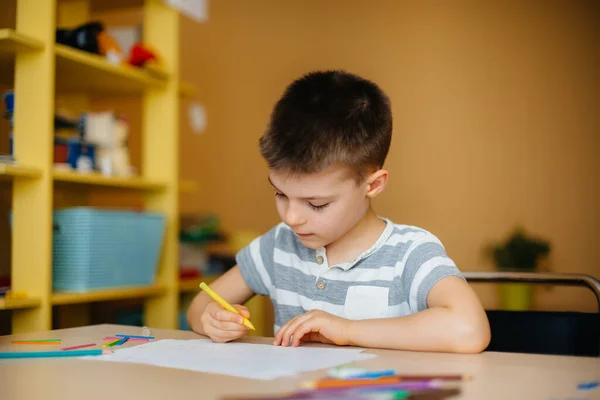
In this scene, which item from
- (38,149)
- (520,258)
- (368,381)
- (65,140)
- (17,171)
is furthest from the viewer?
(520,258)

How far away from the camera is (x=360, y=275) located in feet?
3.63

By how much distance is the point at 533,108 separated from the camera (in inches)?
129

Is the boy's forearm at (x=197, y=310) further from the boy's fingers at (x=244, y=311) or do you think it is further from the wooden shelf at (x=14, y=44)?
the wooden shelf at (x=14, y=44)

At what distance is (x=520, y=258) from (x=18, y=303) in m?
2.32

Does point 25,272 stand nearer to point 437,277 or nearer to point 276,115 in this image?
point 276,115

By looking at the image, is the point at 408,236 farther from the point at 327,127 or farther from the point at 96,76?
the point at 96,76

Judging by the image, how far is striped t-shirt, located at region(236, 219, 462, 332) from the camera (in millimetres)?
1027

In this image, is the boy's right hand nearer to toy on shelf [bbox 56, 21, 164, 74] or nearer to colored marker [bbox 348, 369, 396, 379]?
colored marker [bbox 348, 369, 396, 379]

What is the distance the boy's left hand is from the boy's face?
0.51 feet

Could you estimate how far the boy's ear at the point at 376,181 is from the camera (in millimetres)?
1062

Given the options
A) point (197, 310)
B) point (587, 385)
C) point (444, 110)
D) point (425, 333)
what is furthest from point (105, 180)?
point (444, 110)

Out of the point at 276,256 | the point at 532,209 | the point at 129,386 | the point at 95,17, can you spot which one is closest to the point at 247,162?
the point at 95,17

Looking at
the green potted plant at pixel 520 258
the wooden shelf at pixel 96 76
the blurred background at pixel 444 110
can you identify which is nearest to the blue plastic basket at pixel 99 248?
the wooden shelf at pixel 96 76

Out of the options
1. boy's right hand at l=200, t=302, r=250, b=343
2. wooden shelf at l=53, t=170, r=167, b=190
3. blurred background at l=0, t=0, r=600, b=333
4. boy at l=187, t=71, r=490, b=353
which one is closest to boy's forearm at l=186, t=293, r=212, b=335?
boy at l=187, t=71, r=490, b=353
